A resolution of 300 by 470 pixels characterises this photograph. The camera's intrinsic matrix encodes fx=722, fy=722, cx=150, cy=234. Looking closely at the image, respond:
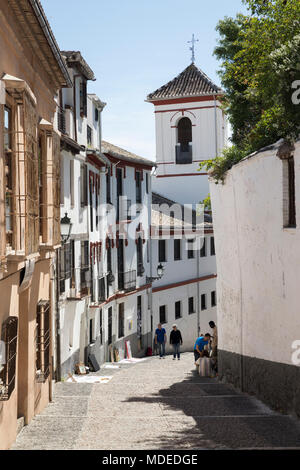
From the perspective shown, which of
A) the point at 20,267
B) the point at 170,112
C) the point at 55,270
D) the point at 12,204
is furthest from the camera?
the point at 170,112

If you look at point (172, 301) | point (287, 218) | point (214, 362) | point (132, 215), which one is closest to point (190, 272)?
point (172, 301)

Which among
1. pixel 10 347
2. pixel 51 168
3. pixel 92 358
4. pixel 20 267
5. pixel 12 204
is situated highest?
pixel 51 168

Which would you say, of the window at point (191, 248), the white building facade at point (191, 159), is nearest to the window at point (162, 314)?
the white building facade at point (191, 159)

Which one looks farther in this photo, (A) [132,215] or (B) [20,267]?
(A) [132,215]

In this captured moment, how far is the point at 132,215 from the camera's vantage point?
105ft

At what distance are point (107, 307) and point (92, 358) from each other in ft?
13.3

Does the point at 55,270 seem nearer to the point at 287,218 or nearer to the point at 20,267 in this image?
the point at 287,218

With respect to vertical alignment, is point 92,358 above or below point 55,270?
below

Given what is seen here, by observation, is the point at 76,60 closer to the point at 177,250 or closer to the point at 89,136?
the point at 89,136

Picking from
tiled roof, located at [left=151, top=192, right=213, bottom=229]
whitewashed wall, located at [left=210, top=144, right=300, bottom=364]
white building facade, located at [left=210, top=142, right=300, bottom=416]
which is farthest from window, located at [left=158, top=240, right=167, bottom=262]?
white building facade, located at [left=210, top=142, right=300, bottom=416]

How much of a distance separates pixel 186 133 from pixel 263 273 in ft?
93.5

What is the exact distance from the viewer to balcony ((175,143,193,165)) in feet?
136

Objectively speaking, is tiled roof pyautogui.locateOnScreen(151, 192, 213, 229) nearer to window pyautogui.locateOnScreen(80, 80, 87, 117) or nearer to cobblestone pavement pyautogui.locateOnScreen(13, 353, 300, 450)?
window pyautogui.locateOnScreen(80, 80, 87, 117)

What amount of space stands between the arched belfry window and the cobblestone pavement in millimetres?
25113
